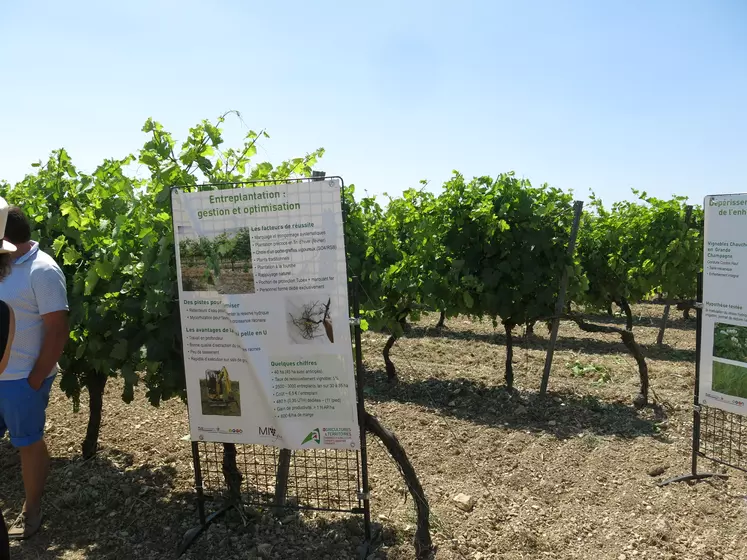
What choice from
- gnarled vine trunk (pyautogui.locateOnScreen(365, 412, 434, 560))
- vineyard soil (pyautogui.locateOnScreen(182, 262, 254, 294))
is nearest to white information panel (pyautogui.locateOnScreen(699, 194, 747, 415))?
gnarled vine trunk (pyautogui.locateOnScreen(365, 412, 434, 560))

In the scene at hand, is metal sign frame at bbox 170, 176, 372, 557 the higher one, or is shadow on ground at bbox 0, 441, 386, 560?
metal sign frame at bbox 170, 176, 372, 557

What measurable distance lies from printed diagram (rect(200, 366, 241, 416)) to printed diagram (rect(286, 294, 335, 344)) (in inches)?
18.8

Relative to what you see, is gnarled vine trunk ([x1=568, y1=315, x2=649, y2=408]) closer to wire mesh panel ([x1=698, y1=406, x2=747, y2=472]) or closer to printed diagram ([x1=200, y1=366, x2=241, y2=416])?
wire mesh panel ([x1=698, y1=406, x2=747, y2=472])

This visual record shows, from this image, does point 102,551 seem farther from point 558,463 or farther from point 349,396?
point 558,463

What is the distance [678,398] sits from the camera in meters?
6.55

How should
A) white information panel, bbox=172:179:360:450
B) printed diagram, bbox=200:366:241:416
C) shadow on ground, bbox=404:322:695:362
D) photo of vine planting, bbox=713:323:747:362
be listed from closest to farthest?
white information panel, bbox=172:179:360:450 → printed diagram, bbox=200:366:241:416 → photo of vine planting, bbox=713:323:747:362 → shadow on ground, bbox=404:322:695:362

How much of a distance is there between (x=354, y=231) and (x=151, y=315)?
4.20 m

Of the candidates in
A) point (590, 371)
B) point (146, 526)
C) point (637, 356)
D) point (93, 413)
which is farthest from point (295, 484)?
point (590, 371)

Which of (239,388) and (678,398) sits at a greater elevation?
(239,388)

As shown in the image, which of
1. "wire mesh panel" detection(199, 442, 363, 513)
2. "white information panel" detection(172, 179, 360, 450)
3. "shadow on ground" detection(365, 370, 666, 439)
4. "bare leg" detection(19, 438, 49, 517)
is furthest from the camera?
"shadow on ground" detection(365, 370, 666, 439)

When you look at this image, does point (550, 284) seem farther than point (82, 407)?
Yes

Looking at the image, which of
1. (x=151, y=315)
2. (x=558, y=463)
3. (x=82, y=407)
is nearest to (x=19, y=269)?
(x=151, y=315)

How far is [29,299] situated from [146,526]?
1.54m

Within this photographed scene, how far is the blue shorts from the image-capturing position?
11.3 feet
